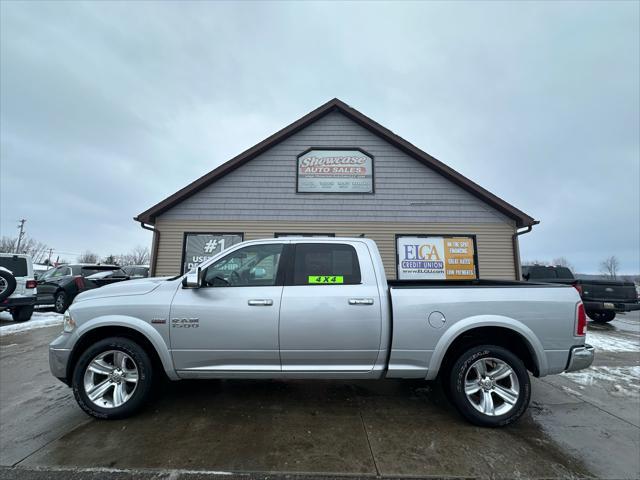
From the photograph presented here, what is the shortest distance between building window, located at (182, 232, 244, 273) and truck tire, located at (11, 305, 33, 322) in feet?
15.7

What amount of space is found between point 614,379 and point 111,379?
269 inches

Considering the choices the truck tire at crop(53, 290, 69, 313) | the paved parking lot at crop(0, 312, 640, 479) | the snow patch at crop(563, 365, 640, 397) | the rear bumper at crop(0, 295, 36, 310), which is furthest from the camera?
the truck tire at crop(53, 290, 69, 313)

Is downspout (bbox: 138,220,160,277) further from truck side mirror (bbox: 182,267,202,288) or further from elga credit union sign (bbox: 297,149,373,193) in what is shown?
truck side mirror (bbox: 182,267,202,288)

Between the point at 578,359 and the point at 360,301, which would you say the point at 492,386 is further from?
the point at 360,301

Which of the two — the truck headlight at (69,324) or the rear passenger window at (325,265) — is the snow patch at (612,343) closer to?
the rear passenger window at (325,265)

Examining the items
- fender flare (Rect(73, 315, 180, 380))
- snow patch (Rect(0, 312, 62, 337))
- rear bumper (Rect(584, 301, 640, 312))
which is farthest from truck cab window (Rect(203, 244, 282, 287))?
rear bumper (Rect(584, 301, 640, 312))

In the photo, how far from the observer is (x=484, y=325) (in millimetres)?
3123

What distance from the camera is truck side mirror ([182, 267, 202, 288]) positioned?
314 cm

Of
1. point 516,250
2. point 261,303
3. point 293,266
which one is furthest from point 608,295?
point 261,303

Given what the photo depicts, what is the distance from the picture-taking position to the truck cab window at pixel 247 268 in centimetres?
332

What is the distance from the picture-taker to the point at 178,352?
317cm

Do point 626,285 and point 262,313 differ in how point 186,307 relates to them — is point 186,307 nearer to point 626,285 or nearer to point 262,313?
point 262,313

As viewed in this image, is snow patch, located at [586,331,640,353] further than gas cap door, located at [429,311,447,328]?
Yes

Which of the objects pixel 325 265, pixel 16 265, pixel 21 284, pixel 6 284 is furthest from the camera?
pixel 16 265
